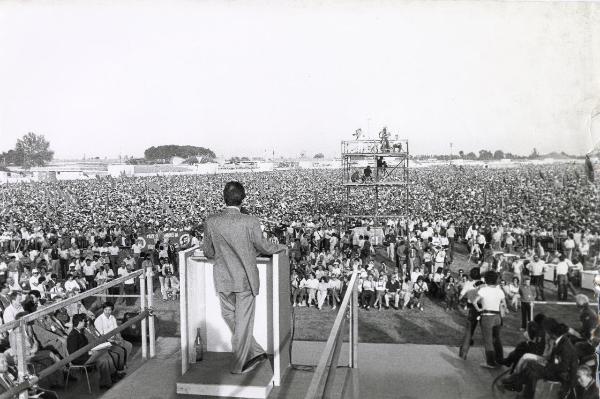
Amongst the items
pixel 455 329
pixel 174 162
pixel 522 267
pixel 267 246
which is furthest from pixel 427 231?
pixel 267 246

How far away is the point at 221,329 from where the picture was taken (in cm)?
378

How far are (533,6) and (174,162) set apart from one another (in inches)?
868

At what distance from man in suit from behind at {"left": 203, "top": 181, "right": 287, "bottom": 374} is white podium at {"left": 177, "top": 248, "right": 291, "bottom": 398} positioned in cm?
13

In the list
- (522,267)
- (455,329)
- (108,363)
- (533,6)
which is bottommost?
(455,329)

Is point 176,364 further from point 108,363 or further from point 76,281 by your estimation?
point 76,281

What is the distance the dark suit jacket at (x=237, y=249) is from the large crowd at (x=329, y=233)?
220 cm

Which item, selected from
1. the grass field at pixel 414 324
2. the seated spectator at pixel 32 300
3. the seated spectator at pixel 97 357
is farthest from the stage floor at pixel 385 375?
the grass field at pixel 414 324

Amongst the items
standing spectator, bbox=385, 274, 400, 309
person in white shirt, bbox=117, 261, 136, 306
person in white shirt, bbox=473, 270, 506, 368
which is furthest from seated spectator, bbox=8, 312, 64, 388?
standing spectator, bbox=385, 274, 400, 309

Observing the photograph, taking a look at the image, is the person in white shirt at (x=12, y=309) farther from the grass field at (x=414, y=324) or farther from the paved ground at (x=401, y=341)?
the grass field at (x=414, y=324)

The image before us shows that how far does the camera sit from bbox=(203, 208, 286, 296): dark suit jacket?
10.8 feet

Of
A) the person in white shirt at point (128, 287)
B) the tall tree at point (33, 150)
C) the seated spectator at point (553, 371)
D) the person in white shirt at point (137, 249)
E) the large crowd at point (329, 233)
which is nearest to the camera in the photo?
the seated spectator at point (553, 371)

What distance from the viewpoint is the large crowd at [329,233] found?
13.0m

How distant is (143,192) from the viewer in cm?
2778

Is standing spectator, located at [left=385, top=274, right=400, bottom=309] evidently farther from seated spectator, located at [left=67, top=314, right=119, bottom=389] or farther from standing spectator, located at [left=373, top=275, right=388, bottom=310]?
seated spectator, located at [left=67, top=314, right=119, bottom=389]
